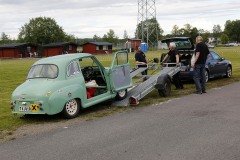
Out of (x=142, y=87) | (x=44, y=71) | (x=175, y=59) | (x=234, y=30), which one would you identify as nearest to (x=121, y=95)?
(x=142, y=87)

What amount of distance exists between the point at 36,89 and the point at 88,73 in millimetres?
2487

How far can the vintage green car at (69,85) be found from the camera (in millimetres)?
8500

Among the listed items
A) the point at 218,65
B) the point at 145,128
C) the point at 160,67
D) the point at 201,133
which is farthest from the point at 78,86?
the point at 218,65

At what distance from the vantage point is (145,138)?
670 cm

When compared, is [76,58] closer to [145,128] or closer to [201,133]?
[145,128]

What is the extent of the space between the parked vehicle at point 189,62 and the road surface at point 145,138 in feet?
17.3

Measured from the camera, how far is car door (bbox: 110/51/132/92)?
10.4 m

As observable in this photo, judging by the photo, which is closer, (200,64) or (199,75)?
(200,64)

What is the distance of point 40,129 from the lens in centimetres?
796

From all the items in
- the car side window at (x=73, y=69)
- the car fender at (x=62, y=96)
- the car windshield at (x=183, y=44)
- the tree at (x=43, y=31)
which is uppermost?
the tree at (x=43, y=31)

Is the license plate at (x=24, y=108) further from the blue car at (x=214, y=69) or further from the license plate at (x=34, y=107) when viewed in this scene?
the blue car at (x=214, y=69)

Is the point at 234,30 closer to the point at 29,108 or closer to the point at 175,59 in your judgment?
the point at 175,59

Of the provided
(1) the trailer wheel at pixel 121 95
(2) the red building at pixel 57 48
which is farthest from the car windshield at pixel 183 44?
(2) the red building at pixel 57 48

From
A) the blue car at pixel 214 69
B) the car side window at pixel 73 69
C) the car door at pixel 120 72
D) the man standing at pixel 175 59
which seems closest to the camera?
the car side window at pixel 73 69
